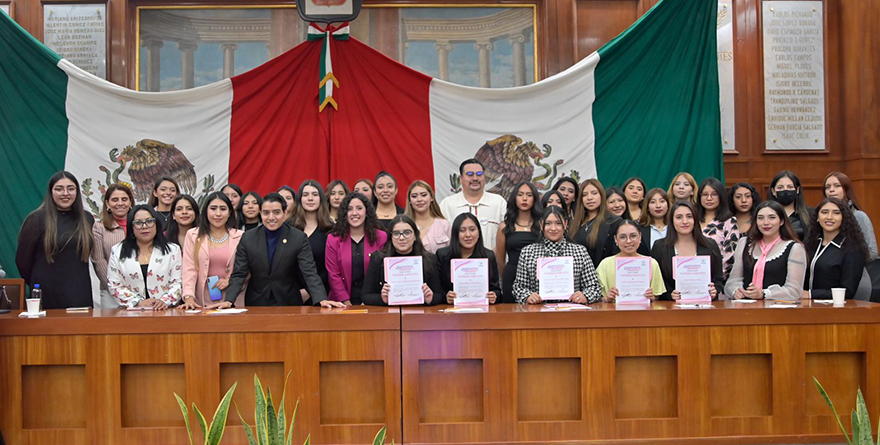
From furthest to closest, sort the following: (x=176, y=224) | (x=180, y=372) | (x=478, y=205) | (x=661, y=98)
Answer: (x=661, y=98)
(x=478, y=205)
(x=176, y=224)
(x=180, y=372)

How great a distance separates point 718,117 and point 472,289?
3.75 metres

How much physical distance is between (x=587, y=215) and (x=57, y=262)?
361cm

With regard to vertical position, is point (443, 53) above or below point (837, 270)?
above

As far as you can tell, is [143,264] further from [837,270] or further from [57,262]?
[837,270]

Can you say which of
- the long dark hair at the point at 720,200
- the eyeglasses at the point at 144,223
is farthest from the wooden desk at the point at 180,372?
the long dark hair at the point at 720,200

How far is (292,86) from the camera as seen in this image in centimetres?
681

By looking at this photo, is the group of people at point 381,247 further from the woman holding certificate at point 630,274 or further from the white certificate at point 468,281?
the white certificate at point 468,281

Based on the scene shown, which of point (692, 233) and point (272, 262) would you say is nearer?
point (272, 262)

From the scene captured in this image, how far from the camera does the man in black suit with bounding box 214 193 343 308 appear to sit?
14.9 ft

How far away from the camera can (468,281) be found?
13.4 feet

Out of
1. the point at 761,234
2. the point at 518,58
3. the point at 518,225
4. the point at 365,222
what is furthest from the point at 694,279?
the point at 518,58

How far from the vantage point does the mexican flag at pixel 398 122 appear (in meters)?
6.68

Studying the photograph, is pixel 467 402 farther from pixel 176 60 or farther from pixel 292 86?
pixel 176 60

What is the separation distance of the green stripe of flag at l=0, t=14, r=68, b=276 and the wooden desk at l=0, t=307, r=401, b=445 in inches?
135
